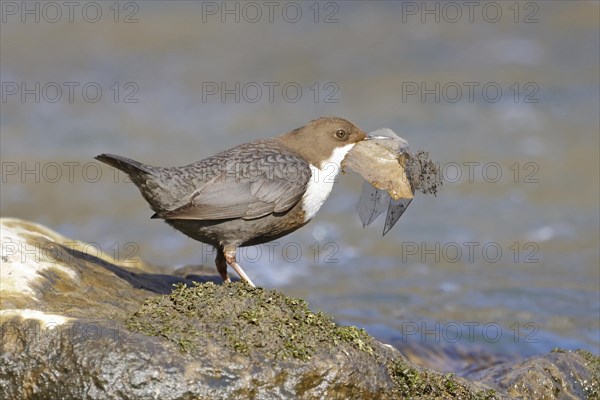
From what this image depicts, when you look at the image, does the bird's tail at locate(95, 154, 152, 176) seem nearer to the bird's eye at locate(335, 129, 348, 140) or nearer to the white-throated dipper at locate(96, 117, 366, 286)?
the white-throated dipper at locate(96, 117, 366, 286)

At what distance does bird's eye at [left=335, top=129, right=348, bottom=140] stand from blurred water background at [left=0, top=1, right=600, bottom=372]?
1.98 m

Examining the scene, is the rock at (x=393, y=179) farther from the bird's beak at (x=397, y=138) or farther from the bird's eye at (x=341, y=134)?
the bird's eye at (x=341, y=134)

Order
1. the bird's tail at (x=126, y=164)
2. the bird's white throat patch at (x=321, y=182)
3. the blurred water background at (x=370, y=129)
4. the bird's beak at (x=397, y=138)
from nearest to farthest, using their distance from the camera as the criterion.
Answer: the bird's tail at (x=126, y=164) < the bird's beak at (x=397, y=138) < the bird's white throat patch at (x=321, y=182) < the blurred water background at (x=370, y=129)

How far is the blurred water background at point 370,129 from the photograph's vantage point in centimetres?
895

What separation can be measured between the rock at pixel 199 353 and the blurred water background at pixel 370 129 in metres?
2.77

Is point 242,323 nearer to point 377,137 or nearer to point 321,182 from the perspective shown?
point 321,182

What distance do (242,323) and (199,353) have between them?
277 mm

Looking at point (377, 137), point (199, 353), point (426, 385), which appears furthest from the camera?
point (377, 137)

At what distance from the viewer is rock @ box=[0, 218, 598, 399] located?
3666 mm

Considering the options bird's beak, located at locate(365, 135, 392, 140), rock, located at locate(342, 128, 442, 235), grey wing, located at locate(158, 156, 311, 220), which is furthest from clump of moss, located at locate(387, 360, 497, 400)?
bird's beak, located at locate(365, 135, 392, 140)

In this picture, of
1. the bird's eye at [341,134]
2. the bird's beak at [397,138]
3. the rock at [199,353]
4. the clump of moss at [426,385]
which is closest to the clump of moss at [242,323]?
the rock at [199,353]

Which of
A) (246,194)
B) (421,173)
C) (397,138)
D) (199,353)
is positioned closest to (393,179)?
(421,173)

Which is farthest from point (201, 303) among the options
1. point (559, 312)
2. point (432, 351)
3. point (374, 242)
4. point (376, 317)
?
point (374, 242)

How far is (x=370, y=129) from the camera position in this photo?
1270 cm
